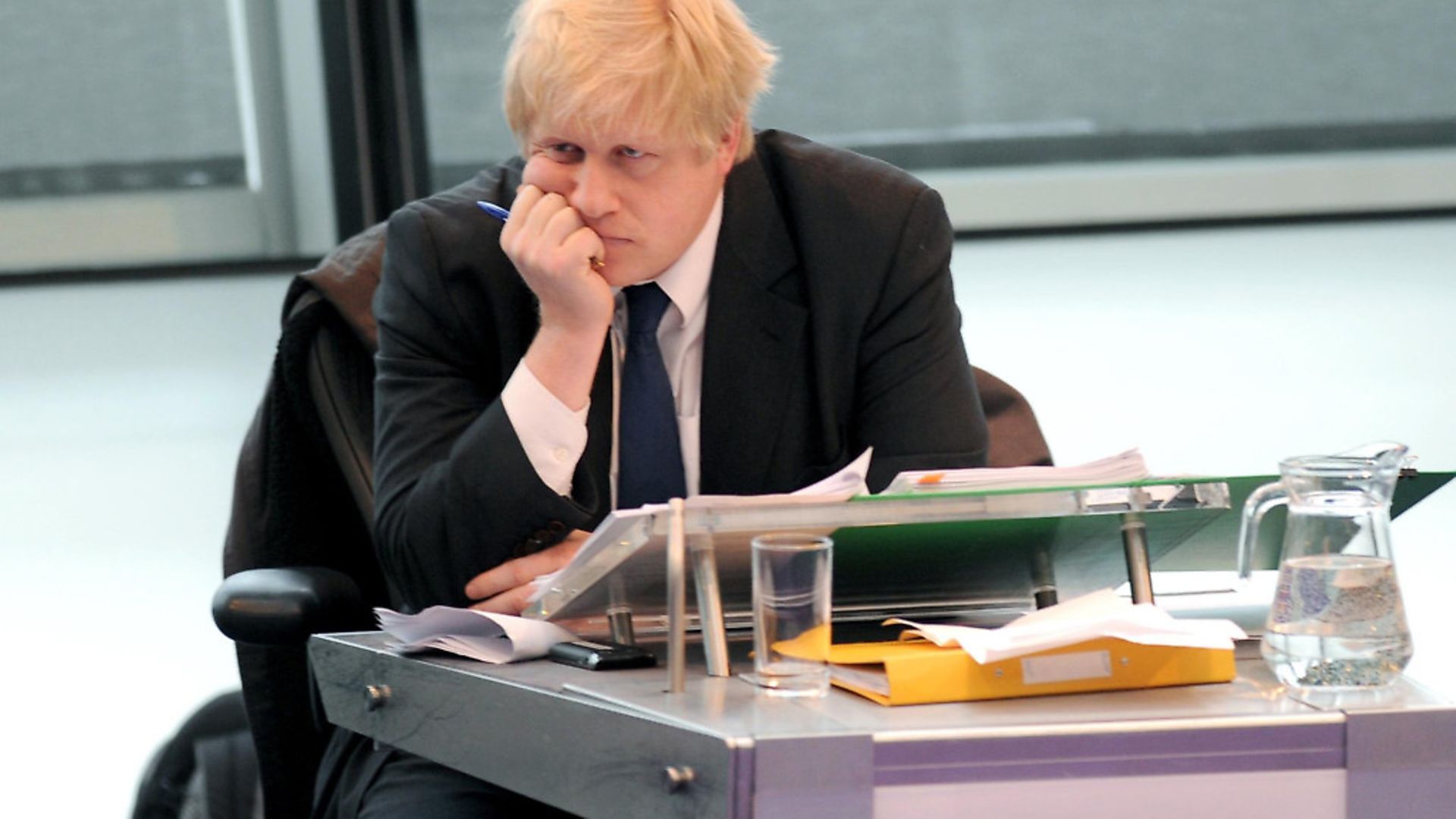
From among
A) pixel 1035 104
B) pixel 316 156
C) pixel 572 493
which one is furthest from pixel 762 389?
pixel 316 156

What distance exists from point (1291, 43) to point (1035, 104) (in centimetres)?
49

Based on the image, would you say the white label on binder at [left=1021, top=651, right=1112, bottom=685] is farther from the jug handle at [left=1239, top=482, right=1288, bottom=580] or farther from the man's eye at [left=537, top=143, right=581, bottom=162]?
the man's eye at [left=537, top=143, right=581, bottom=162]

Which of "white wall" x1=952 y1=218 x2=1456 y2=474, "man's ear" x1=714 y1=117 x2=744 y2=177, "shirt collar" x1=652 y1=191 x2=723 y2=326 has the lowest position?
"white wall" x1=952 y1=218 x2=1456 y2=474

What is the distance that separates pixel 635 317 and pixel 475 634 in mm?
507

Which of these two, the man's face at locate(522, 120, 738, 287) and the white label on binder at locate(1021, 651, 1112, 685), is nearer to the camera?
the white label on binder at locate(1021, 651, 1112, 685)

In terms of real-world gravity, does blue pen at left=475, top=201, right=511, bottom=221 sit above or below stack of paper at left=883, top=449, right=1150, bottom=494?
above

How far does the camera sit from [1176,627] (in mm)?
1148

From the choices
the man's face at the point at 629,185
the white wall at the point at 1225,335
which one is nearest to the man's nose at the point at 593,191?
the man's face at the point at 629,185

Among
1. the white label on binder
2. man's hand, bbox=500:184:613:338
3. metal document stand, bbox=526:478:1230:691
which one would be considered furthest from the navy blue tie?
the white label on binder

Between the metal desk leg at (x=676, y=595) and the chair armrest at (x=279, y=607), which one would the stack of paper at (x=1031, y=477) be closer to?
the metal desk leg at (x=676, y=595)

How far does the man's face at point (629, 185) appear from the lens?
1597 mm

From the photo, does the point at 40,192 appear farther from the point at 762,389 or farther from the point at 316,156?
the point at 762,389

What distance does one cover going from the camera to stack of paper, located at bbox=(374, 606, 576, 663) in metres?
1.29

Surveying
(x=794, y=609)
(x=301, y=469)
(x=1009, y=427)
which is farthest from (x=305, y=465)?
(x=794, y=609)
